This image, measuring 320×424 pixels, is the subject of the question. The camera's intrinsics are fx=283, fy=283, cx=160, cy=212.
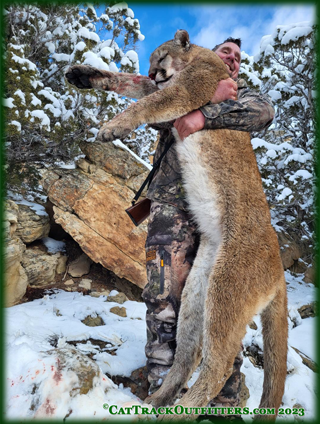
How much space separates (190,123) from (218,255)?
3.79 feet

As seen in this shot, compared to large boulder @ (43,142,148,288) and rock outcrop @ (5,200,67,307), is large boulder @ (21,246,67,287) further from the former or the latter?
large boulder @ (43,142,148,288)

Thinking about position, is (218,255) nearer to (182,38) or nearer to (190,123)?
(190,123)

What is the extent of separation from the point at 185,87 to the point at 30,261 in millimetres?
4392

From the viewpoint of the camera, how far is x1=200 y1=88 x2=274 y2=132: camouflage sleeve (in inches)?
96.4

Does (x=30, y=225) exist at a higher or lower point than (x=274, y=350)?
higher

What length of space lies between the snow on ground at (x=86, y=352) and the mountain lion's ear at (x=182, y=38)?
3020 millimetres

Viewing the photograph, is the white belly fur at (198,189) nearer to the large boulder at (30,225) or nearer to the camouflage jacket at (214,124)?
the camouflage jacket at (214,124)

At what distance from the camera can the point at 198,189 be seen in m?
2.44

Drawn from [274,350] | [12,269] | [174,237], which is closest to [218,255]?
[174,237]

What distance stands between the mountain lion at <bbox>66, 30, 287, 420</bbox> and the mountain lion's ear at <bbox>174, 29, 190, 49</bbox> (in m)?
0.40

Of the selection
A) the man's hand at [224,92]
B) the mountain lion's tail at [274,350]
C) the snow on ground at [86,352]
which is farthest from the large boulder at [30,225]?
the mountain lion's tail at [274,350]

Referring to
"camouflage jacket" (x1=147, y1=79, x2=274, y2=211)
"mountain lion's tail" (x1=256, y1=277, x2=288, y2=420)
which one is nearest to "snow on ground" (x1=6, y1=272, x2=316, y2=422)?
"mountain lion's tail" (x1=256, y1=277, x2=288, y2=420)

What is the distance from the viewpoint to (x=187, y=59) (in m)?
2.90

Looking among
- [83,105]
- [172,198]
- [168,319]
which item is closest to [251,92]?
[172,198]
